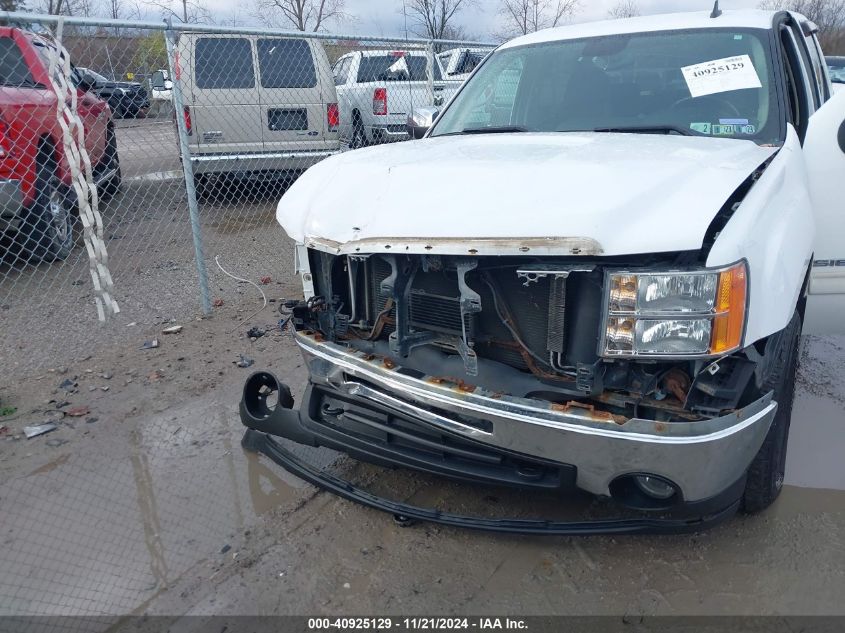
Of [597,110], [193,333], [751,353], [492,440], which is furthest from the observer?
[193,333]

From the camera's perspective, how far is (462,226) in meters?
2.35

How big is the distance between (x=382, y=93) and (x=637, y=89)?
7253mm

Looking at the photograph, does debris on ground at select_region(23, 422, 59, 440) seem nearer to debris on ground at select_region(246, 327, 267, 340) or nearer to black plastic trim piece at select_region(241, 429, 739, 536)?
black plastic trim piece at select_region(241, 429, 739, 536)

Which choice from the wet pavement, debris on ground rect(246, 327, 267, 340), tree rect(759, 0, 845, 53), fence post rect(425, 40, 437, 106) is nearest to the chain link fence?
fence post rect(425, 40, 437, 106)

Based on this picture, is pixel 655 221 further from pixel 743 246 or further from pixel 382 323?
pixel 382 323

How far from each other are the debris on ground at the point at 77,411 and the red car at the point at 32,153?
161cm

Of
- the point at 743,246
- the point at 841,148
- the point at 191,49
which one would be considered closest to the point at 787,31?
the point at 841,148

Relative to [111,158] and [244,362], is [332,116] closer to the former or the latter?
[111,158]

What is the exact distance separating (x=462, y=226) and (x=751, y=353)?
41.1 inches

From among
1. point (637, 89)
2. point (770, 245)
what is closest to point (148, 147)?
point (637, 89)

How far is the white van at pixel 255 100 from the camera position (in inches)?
318

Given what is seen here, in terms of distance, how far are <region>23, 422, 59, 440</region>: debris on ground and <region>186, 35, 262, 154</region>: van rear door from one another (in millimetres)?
4940

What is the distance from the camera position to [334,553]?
2775 mm

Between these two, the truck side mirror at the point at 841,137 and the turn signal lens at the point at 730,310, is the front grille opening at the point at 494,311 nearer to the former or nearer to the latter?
the turn signal lens at the point at 730,310
